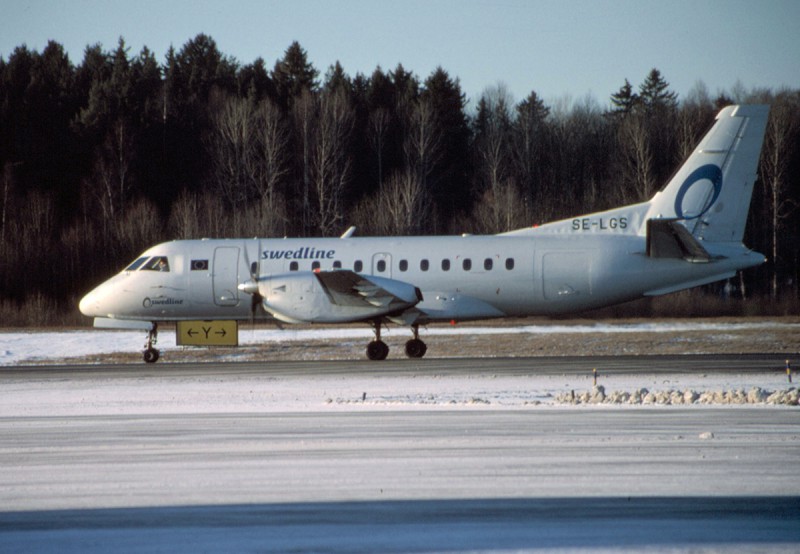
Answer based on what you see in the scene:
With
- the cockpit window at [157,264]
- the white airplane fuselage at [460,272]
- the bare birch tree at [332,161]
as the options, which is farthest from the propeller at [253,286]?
the bare birch tree at [332,161]

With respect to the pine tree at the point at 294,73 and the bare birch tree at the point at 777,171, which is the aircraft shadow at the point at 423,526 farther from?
the pine tree at the point at 294,73

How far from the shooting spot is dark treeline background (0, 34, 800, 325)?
5534cm

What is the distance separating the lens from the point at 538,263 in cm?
2680

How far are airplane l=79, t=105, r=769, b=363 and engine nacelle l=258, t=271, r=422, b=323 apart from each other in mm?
28

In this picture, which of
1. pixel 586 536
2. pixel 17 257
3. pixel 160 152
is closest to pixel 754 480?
pixel 586 536

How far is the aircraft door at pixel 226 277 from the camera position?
28.7 m

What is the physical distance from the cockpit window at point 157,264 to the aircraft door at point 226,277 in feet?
5.44

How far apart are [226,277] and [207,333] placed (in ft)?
8.17

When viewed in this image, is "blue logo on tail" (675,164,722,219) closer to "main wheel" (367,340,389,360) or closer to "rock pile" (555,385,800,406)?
"main wheel" (367,340,389,360)

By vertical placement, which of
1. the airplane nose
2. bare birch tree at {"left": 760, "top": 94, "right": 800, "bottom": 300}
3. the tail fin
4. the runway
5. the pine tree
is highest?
the pine tree

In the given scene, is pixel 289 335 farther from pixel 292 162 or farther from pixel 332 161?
pixel 292 162

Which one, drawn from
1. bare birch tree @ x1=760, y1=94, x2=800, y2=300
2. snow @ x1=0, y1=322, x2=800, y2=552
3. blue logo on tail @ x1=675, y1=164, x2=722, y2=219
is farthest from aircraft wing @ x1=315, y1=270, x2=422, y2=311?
bare birch tree @ x1=760, y1=94, x2=800, y2=300

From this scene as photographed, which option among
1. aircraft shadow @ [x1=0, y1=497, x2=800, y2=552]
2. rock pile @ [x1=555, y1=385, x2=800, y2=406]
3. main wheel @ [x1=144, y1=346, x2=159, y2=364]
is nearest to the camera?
aircraft shadow @ [x1=0, y1=497, x2=800, y2=552]

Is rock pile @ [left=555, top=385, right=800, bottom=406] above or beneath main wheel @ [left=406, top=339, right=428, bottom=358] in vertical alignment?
beneath
